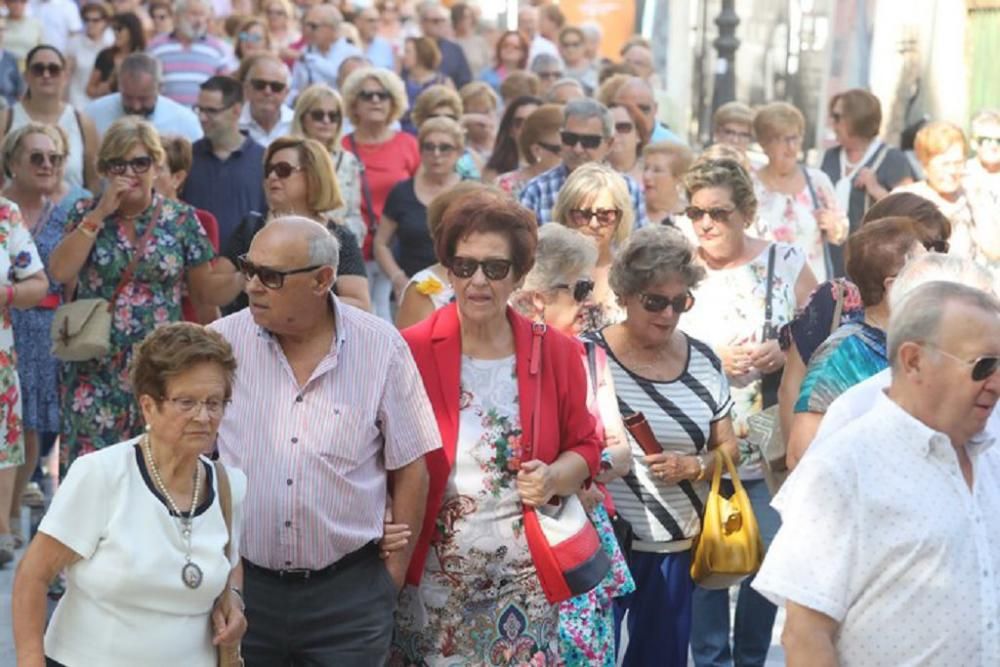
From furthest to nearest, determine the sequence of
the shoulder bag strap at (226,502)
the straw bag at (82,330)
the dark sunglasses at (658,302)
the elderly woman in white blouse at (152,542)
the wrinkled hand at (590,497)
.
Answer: the straw bag at (82,330) → the dark sunglasses at (658,302) → the wrinkled hand at (590,497) → the shoulder bag strap at (226,502) → the elderly woman in white blouse at (152,542)

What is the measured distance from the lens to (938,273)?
577 cm

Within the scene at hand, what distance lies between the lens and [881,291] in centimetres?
646

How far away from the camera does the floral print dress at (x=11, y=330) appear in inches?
348

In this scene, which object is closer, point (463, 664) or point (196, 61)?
point (463, 664)

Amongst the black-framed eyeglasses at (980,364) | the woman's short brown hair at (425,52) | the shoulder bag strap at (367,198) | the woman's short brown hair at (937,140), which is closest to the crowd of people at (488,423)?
the black-framed eyeglasses at (980,364)

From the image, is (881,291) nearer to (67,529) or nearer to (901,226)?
(901,226)

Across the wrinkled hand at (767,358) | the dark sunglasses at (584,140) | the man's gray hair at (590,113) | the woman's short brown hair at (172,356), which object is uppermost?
the woman's short brown hair at (172,356)

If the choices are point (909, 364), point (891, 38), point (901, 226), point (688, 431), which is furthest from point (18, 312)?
point (891, 38)

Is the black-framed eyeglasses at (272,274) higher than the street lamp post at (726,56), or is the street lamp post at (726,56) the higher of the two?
the black-framed eyeglasses at (272,274)

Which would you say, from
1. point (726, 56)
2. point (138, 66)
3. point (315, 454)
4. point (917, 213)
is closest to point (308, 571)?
point (315, 454)

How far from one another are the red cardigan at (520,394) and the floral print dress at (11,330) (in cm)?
330

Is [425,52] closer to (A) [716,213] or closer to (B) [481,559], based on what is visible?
(A) [716,213]

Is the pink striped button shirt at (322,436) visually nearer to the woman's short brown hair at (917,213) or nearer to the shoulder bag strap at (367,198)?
the woman's short brown hair at (917,213)

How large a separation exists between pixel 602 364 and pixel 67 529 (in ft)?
6.83
